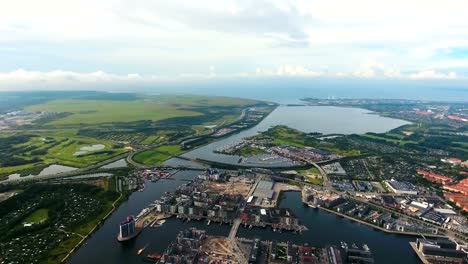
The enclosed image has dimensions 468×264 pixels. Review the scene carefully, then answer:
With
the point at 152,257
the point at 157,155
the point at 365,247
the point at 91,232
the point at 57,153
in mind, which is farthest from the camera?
the point at 57,153

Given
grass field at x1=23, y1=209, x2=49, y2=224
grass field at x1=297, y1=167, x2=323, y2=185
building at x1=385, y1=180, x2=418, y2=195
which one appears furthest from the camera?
grass field at x1=297, y1=167, x2=323, y2=185

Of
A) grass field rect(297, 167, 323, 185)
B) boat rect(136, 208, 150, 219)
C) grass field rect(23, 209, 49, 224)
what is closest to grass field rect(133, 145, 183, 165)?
boat rect(136, 208, 150, 219)

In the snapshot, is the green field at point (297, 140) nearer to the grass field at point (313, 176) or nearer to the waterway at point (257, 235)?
the grass field at point (313, 176)

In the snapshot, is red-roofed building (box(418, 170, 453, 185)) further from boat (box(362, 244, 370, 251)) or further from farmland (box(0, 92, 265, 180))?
farmland (box(0, 92, 265, 180))

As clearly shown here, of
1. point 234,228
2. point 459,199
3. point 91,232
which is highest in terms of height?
point 459,199

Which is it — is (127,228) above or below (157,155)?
below

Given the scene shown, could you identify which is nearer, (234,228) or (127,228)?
(127,228)

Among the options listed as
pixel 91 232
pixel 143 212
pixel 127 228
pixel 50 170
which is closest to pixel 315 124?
pixel 50 170

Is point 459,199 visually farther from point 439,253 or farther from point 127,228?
point 127,228
